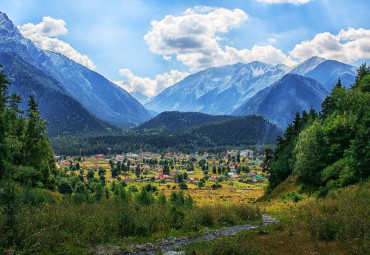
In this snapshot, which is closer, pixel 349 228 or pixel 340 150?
pixel 349 228

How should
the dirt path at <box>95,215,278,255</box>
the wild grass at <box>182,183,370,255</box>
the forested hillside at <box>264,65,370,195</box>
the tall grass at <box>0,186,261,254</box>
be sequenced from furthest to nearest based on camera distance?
1. the forested hillside at <box>264,65,370,195</box>
2. the dirt path at <box>95,215,278,255</box>
3. the tall grass at <box>0,186,261,254</box>
4. the wild grass at <box>182,183,370,255</box>

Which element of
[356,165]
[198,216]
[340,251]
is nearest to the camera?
[340,251]

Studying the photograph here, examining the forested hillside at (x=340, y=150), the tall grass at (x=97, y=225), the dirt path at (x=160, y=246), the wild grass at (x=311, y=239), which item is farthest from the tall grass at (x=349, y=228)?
→ the forested hillside at (x=340, y=150)

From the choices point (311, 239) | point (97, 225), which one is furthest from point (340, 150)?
point (97, 225)

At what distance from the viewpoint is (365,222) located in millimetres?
11281

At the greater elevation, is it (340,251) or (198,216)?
(340,251)

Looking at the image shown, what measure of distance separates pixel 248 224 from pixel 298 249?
7.53m

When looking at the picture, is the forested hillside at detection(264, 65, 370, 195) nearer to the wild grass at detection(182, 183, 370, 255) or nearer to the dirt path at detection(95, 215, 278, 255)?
the wild grass at detection(182, 183, 370, 255)

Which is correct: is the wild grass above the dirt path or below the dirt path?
above

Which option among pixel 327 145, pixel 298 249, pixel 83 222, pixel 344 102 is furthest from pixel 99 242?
pixel 344 102

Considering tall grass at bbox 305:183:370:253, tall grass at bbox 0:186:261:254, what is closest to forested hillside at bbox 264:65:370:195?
tall grass at bbox 305:183:370:253

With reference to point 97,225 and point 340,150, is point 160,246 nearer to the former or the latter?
point 97,225

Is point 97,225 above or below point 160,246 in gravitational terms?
above

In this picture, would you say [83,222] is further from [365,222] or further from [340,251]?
[365,222]
